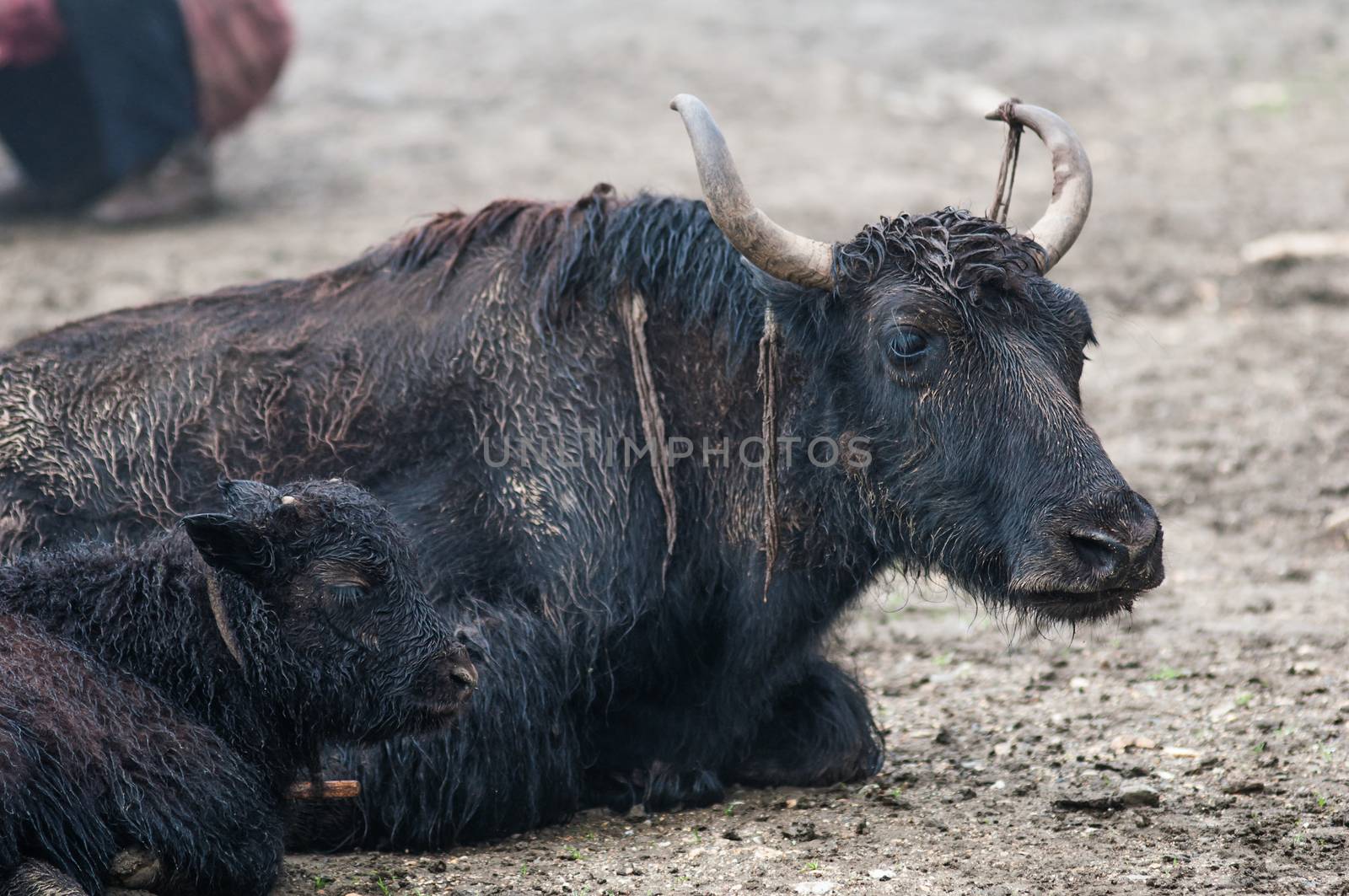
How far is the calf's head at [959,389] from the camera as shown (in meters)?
4.37

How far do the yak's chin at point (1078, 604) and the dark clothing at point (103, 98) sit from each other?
909cm

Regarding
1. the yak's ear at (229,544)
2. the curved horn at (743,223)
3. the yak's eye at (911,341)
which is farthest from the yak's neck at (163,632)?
the yak's eye at (911,341)

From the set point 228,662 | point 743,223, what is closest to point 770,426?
point 743,223

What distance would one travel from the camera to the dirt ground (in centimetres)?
458

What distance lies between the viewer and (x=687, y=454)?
5.12 meters

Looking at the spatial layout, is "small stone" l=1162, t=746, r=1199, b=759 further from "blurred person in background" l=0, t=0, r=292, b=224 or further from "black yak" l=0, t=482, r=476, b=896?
"blurred person in background" l=0, t=0, r=292, b=224

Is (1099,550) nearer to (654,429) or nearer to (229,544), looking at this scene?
(654,429)

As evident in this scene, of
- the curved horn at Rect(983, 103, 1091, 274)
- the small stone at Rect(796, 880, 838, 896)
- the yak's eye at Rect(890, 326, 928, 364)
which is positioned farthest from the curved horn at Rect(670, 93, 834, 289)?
the small stone at Rect(796, 880, 838, 896)

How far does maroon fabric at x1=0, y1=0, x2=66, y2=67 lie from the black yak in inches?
319

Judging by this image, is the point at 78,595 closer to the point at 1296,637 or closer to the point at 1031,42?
the point at 1296,637

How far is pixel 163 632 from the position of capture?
421cm

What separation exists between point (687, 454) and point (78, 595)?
1.87 m

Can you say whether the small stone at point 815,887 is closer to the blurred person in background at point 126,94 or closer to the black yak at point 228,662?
the black yak at point 228,662

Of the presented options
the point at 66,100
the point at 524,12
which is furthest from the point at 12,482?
the point at 524,12
